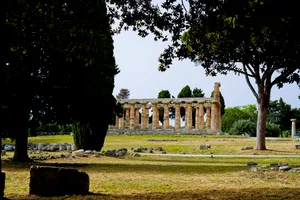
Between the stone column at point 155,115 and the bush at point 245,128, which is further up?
the stone column at point 155,115

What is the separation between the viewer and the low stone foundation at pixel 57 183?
9.32 metres

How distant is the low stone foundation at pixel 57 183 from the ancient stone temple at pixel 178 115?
209 ft

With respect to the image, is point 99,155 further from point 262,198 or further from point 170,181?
point 262,198

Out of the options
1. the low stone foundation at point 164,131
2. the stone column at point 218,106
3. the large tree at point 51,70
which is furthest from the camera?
the stone column at point 218,106

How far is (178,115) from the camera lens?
265 feet

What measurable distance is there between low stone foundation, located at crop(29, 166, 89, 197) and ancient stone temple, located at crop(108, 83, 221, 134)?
63559 millimetres

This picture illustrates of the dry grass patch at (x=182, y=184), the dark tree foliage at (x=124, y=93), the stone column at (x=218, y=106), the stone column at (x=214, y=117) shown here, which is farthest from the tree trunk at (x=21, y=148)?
the dark tree foliage at (x=124, y=93)

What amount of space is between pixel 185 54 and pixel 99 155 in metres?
13.7

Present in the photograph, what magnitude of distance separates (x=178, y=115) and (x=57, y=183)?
71.7 m

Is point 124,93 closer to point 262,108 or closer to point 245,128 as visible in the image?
point 245,128

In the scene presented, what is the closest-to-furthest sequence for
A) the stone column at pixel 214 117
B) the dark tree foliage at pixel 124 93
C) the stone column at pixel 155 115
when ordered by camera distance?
the stone column at pixel 214 117
the stone column at pixel 155 115
the dark tree foliage at pixel 124 93

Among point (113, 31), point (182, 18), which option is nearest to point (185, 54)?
point (182, 18)

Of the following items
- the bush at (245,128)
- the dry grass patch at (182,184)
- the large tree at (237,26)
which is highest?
the large tree at (237,26)

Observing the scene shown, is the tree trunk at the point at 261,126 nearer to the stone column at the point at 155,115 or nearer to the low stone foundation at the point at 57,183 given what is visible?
the low stone foundation at the point at 57,183
